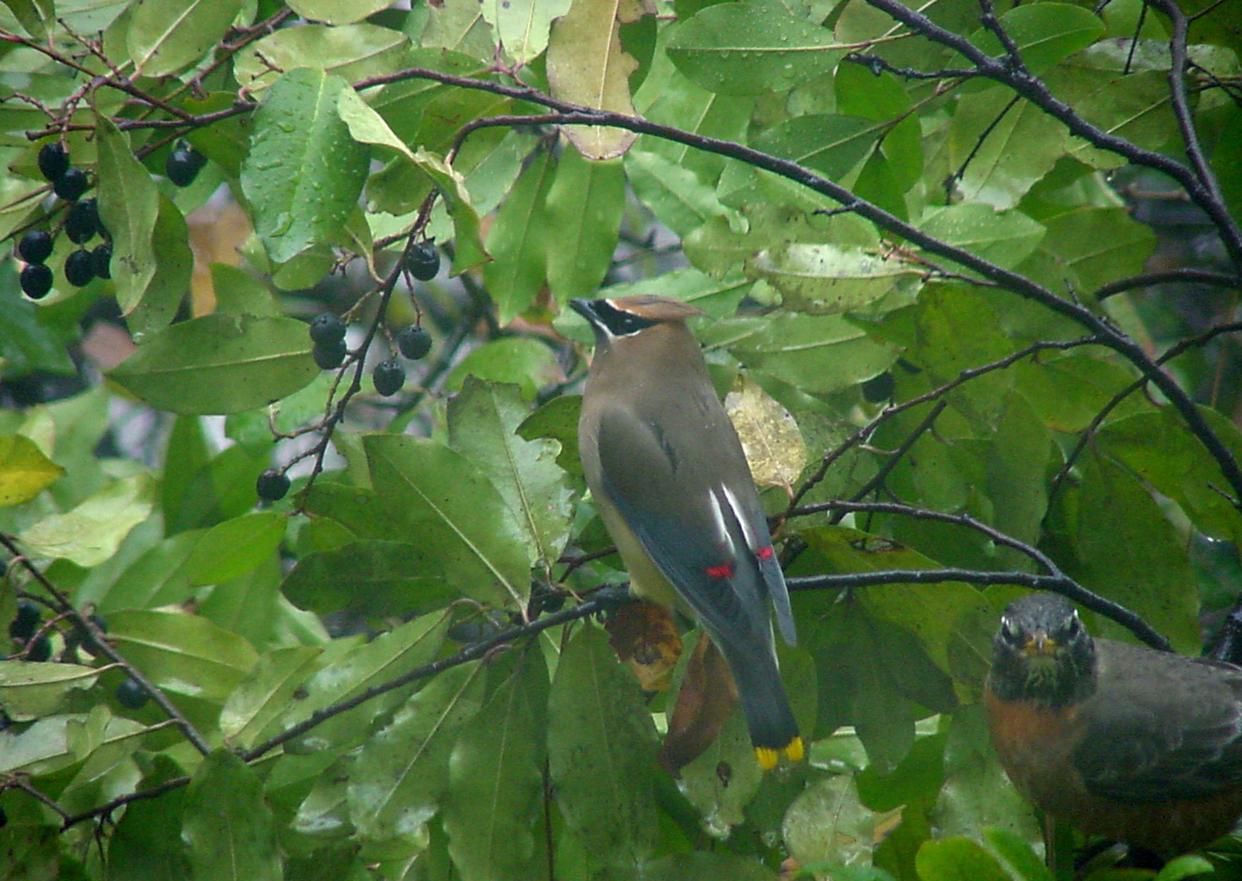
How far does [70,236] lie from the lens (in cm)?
221

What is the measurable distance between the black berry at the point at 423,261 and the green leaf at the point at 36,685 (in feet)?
2.67

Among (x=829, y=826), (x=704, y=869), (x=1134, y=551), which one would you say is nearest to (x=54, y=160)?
(x=704, y=869)

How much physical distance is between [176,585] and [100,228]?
3.00 feet

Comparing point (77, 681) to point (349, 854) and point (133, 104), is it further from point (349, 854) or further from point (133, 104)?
point (133, 104)

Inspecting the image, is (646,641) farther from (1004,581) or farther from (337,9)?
(337,9)

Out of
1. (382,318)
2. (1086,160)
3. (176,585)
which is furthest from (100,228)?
(1086,160)

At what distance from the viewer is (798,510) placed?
80.7 inches

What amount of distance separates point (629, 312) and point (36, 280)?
3.55 feet

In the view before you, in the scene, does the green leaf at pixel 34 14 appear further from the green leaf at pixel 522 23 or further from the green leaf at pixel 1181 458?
the green leaf at pixel 1181 458

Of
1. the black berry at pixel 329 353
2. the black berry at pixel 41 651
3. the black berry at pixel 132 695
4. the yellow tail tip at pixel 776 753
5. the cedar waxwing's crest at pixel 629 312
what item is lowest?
the black berry at pixel 132 695

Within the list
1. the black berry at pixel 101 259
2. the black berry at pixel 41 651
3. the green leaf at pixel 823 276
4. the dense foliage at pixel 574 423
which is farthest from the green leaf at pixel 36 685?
the green leaf at pixel 823 276

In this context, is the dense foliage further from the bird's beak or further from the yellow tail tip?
the bird's beak

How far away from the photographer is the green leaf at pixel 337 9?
80.3 inches

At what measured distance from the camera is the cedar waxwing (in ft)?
6.88
